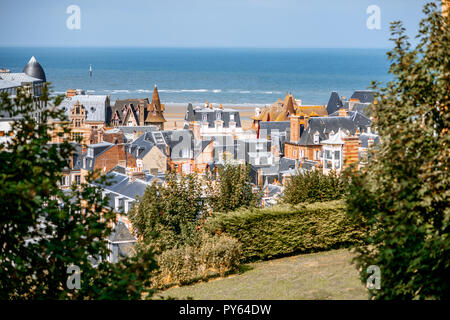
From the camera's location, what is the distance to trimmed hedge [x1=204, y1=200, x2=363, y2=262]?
2277cm

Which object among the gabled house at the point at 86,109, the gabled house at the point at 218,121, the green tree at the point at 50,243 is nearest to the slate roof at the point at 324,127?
the gabled house at the point at 218,121

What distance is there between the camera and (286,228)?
2322 centimetres

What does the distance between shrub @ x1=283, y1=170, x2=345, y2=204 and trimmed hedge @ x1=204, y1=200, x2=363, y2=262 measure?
1526mm

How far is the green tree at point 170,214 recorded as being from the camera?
23.0 metres

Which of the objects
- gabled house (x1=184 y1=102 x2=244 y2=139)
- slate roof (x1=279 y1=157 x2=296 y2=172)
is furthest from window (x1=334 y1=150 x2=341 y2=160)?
gabled house (x1=184 y1=102 x2=244 y2=139)

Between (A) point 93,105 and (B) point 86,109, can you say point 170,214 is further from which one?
(A) point 93,105

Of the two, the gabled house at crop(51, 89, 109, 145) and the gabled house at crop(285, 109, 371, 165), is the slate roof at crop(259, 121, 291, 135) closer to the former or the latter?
the gabled house at crop(285, 109, 371, 165)

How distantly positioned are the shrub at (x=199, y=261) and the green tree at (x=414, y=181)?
10.6m

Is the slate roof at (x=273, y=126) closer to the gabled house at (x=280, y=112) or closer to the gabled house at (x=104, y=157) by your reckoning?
the gabled house at (x=280, y=112)

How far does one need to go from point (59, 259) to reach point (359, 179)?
516cm

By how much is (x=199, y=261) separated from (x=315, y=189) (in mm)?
7295

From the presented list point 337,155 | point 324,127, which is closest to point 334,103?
point 324,127

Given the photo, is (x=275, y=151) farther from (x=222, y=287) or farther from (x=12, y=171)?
(x=12, y=171)
